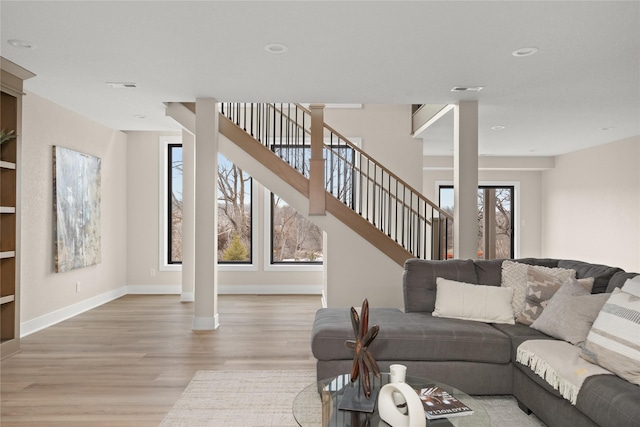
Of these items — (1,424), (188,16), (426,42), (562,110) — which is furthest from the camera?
(562,110)

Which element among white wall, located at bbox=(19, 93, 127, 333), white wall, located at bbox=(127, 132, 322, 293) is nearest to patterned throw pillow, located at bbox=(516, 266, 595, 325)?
white wall, located at bbox=(19, 93, 127, 333)

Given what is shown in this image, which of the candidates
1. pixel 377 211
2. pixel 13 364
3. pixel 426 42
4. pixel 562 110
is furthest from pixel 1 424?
pixel 562 110

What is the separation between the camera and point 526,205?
33.5ft

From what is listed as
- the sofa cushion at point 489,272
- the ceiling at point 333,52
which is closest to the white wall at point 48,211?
the ceiling at point 333,52

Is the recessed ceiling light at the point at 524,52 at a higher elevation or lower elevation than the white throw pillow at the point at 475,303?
higher

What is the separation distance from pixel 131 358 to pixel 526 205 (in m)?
8.90

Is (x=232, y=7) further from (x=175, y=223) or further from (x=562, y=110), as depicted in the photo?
(x=175, y=223)

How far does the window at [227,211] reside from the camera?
777 cm

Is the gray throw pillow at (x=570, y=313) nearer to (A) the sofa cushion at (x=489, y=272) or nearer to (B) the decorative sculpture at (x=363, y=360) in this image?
(A) the sofa cushion at (x=489, y=272)

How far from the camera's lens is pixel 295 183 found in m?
5.95

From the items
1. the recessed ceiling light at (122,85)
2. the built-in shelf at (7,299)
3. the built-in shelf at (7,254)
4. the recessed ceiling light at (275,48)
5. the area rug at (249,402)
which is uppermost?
the recessed ceiling light at (122,85)

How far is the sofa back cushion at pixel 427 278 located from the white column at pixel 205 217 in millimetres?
2383

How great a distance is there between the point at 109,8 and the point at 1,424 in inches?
A: 108

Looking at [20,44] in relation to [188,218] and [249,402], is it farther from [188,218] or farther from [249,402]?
[188,218]
